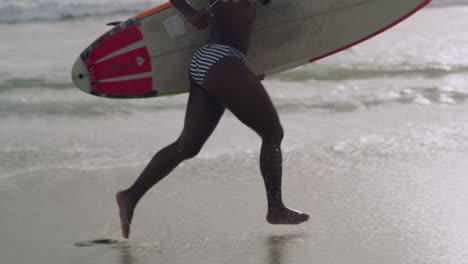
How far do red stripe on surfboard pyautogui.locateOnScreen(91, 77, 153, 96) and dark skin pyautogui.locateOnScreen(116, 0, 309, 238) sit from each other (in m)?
0.56

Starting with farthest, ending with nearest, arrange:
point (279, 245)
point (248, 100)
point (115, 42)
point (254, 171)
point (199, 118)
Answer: point (254, 171) < point (115, 42) < point (279, 245) < point (199, 118) < point (248, 100)

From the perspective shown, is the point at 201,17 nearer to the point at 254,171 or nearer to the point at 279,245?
the point at 279,245

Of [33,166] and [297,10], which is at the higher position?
[297,10]

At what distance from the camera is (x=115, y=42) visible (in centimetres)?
392

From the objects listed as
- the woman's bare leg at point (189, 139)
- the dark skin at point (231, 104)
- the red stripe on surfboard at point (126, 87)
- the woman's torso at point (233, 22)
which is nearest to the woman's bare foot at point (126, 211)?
the woman's bare leg at point (189, 139)

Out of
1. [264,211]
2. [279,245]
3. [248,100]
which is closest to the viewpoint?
[248,100]

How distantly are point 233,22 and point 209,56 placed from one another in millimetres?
194

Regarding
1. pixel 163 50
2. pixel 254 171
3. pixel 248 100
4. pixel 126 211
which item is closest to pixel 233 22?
pixel 248 100

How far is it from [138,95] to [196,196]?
0.73m

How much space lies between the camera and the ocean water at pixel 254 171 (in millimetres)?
3572

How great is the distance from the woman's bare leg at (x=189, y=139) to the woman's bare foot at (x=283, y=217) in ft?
1.56

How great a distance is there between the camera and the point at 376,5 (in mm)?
4277

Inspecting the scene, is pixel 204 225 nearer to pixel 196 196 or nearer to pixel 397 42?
pixel 196 196

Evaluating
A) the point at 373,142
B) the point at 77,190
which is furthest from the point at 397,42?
the point at 77,190
